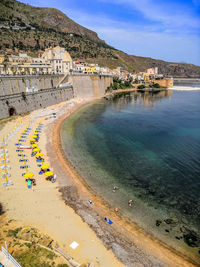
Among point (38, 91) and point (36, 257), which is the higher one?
point (38, 91)

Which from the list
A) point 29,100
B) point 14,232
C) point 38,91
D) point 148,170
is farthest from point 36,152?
point 38,91

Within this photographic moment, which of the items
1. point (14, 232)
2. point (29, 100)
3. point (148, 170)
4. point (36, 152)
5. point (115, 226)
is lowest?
point (148, 170)

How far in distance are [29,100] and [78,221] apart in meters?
47.2

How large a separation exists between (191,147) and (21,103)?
154 ft

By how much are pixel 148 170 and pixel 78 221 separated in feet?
49.0

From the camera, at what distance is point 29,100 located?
5538 cm

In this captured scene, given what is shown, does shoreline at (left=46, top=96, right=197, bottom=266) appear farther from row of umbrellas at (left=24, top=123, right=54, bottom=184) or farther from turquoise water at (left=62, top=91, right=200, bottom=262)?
row of umbrellas at (left=24, top=123, right=54, bottom=184)

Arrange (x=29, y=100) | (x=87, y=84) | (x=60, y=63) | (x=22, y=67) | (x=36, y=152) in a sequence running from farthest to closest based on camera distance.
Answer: (x=87, y=84) < (x=60, y=63) < (x=22, y=67) < (x=29, y=100) < (x=36, y=152)

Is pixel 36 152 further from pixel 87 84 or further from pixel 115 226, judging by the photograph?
pixel 87 84

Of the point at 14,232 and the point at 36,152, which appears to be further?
the point at 36,152

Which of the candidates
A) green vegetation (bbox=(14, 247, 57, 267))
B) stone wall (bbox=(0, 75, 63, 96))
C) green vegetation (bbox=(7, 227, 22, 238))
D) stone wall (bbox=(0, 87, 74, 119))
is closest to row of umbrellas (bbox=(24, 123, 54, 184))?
green vegetation (bbox=(7, 227, 22, 238))

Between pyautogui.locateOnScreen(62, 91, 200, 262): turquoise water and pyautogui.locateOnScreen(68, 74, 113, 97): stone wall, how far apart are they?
38.5 m

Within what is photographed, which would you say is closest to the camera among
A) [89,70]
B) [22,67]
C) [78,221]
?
[78,221]

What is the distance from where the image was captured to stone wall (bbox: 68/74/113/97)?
85938 millimetres
